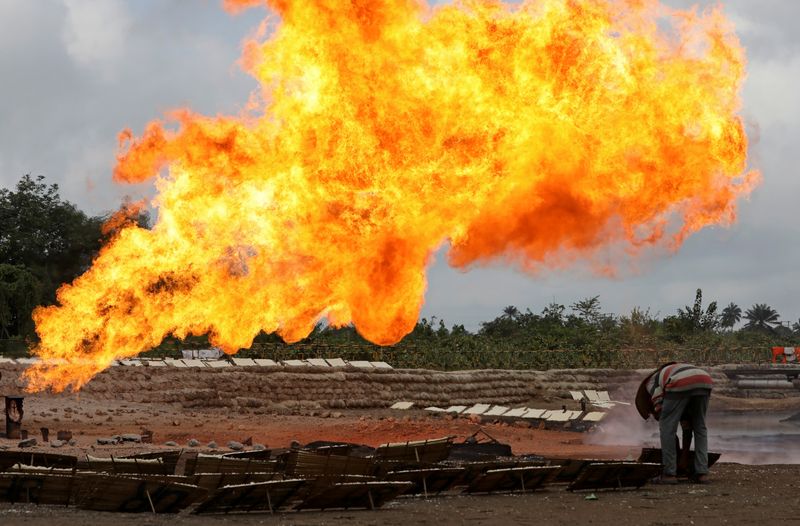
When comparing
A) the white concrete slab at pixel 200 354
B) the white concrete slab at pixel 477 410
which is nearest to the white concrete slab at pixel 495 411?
the white concrete slab at pixel 477 410

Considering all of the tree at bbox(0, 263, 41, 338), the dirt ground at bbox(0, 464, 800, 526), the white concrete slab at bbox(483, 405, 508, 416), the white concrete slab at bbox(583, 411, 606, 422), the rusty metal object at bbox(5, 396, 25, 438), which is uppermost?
the tree at bbox(0, 263, 41, 338)

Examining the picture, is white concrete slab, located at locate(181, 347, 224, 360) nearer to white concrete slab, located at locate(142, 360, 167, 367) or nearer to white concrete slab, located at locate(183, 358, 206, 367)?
white concrete slab, located at locate(183, 358, 206, 367)

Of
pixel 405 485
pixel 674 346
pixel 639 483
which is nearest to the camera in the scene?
pixel 405 485

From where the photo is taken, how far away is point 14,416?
22594 millimetres

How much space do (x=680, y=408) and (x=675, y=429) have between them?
0.32m

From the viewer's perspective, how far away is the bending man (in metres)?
15.6

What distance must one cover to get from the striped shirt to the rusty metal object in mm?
13146

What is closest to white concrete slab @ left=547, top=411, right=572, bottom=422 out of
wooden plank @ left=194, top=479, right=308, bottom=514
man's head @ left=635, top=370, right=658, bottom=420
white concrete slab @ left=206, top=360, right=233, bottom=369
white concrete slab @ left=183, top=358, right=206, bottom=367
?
white concrete slab @ left=206, top=360, right=233, bottom=369

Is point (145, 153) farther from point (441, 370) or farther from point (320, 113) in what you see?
point (441, 370)

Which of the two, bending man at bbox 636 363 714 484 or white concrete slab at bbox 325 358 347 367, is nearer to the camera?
bending man at bbox 636 363 714 484

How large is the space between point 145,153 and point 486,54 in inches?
254

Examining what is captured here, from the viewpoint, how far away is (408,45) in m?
19.5

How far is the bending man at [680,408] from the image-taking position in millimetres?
15617

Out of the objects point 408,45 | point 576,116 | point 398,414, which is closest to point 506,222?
point 576,116
